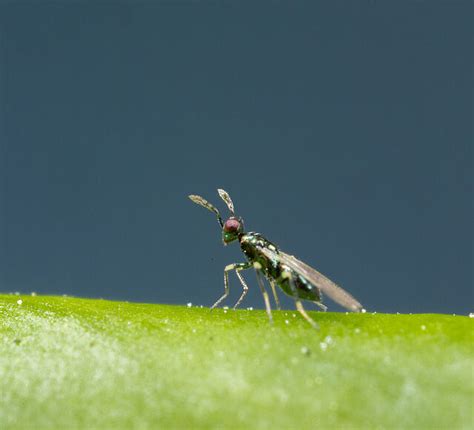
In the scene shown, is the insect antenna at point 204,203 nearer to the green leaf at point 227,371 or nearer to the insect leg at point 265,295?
the insect leg at point 265,295

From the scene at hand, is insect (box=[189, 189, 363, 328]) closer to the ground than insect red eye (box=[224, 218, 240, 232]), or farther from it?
closer to the ground

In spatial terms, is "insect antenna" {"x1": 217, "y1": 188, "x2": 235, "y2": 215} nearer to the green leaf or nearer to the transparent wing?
the transparent wing

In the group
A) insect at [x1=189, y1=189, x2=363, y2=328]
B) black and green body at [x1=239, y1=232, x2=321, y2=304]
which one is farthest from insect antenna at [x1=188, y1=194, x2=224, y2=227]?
black and green body at [x1=239, y1=232, x2=321, y2=304]

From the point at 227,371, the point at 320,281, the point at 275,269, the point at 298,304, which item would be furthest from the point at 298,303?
the point at 227,371

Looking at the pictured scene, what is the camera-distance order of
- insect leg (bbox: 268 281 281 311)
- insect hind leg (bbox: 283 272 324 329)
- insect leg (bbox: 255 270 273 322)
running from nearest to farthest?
insect hind leg (bbox: 283 272 324 329) < insect leg (bbox: 255 270 273 322) < insect leg (bbox: 268 281 281 311)

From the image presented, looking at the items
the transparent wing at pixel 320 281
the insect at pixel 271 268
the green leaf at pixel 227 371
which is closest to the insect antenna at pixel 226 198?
Answer: the insect at pixel 271 268

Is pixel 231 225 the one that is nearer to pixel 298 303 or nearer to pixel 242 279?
Result: pixel 242 279
